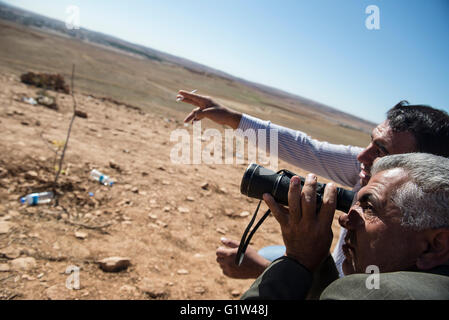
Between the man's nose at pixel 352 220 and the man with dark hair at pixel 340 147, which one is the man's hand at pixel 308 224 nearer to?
the man's nose at pixel 352 220

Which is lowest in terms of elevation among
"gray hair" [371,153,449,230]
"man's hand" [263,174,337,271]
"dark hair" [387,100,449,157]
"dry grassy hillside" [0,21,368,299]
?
"dry grassy hillside" [0,21,368,299]

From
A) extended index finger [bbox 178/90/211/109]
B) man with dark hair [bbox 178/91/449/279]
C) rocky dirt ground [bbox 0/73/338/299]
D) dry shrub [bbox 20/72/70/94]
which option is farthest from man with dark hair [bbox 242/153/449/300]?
dry shrub [bbox 20/72/70/94]

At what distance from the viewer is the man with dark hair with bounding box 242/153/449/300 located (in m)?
0.79

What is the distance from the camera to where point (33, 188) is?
314 cm

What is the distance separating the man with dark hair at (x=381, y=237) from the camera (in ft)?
2.60

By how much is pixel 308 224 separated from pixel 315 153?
1.34 meters

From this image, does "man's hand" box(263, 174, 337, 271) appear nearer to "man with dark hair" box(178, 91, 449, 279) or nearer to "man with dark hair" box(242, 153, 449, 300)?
"man with dark hair" box(242, 153, 449, 300)

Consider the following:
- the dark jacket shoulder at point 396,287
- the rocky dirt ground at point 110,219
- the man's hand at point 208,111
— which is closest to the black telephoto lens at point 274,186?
the dark jacket shoulder at point 396,287

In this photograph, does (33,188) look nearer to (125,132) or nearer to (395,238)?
(125,132)

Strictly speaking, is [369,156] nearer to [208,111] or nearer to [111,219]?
[208,111]

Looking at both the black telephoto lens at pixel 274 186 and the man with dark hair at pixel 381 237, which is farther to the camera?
the black telephoto lens at pixel 274 186

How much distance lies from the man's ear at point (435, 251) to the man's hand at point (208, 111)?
5.21 ft

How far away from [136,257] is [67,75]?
14.3 meters

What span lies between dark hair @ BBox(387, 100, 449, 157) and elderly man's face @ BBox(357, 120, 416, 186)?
3 centimetres
